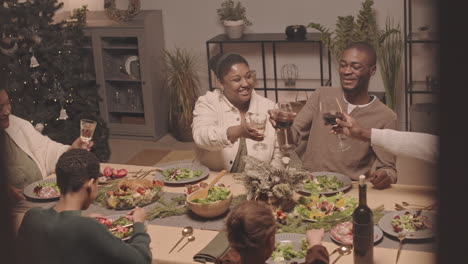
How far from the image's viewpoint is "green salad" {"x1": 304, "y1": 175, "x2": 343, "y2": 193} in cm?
288

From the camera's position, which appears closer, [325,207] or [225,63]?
[325,207]

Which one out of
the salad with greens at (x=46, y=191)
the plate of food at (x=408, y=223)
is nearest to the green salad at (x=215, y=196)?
the plate of food at (x=408, y=223)

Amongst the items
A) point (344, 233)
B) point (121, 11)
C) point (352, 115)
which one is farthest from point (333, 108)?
point (121, 11)

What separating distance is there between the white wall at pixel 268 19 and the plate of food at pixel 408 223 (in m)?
3.51

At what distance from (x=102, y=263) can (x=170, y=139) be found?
4.48 metres

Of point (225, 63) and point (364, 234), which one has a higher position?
point (225, 63)

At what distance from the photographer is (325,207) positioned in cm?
262

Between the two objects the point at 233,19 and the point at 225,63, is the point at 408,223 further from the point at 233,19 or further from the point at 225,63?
the point at 233,19

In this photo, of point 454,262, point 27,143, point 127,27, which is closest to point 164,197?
point 27,143

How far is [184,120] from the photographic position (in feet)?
20.8

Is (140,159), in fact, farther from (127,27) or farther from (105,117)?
(127,27)

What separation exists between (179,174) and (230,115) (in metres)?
0.50

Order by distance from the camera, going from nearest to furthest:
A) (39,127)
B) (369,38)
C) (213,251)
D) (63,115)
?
(213,251) → (39,127) → (63,115) → (369,38)

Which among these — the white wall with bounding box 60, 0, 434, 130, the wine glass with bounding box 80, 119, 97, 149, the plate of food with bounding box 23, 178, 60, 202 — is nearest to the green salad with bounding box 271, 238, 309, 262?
the wine glass with bounding box 80, 119, 97, 149
